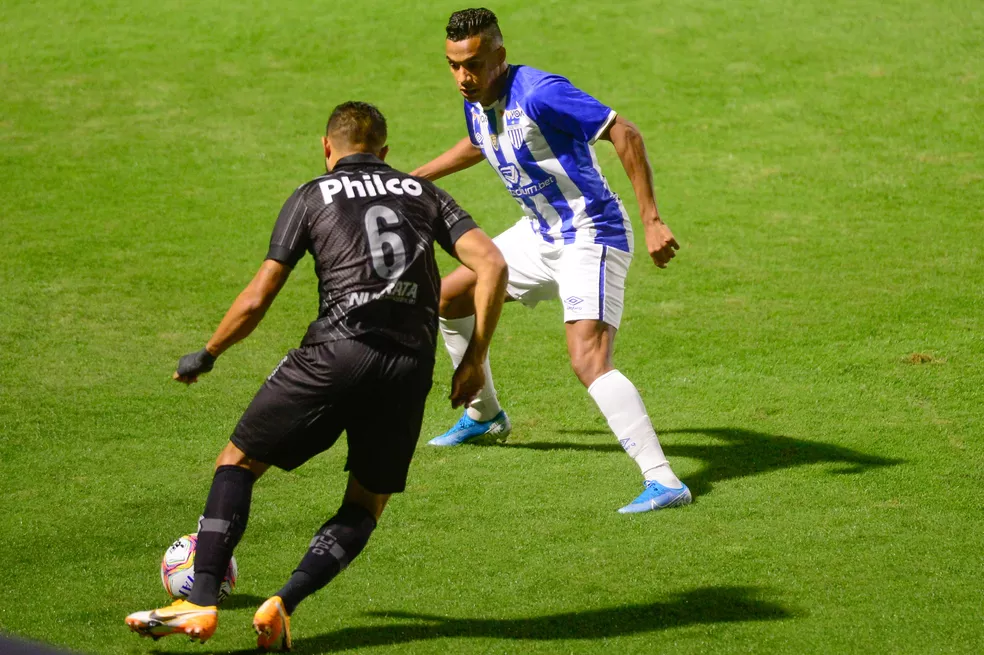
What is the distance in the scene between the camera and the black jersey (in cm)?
434

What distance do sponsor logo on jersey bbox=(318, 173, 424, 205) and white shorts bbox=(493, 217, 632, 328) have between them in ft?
5.76

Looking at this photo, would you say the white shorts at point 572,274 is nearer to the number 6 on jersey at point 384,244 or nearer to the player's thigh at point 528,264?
the player's thigh at point 528,264

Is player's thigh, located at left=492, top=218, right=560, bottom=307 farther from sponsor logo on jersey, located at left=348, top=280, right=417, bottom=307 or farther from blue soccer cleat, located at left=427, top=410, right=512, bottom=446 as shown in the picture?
sponsor logo on jersey, located at left=348, top=280, right=417, bottom=307

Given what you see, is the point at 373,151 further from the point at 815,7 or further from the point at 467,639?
the point at 815,7

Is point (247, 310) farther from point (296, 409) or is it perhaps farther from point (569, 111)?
point (569, 111)

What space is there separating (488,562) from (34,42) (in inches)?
451

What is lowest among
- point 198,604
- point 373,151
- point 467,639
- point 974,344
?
point 974,344

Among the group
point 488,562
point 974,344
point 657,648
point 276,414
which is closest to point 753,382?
point 974,344

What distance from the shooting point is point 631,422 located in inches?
234

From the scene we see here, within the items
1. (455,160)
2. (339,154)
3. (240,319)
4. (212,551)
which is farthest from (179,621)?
(455,160)

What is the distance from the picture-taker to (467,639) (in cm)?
453

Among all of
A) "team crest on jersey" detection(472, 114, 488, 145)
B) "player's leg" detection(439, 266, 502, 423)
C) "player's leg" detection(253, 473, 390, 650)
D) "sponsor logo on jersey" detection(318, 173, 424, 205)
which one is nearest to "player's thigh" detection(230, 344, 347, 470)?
"player's leg" detection(253, 473, 390, 650)

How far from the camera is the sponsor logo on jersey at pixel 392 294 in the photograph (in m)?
4.34

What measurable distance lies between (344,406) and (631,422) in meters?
2.02
